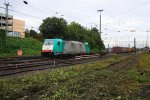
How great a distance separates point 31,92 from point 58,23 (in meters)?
61.2

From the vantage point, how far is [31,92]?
12914mm

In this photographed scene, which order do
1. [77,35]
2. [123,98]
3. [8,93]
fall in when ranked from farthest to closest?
[77,35] → [8,93] → [123,98]

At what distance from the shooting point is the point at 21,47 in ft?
209

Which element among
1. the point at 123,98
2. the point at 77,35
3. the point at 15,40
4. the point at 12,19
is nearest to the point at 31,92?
the point at 123,98

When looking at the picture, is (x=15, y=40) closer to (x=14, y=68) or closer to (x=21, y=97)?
(x=14, y=68)

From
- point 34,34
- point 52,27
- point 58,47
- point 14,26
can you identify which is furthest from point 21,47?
point 14,26

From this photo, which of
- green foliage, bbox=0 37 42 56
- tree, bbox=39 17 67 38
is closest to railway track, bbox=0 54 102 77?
green foliage, bbox=0 37 42 56

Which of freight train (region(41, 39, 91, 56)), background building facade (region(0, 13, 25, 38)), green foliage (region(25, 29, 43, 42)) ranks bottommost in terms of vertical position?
freight train (region(41, 39, 91, 56))

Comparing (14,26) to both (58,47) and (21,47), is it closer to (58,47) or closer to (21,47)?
(21,47)

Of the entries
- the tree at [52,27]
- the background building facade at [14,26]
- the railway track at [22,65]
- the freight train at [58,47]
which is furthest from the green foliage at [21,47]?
the background building facade at [14,26]

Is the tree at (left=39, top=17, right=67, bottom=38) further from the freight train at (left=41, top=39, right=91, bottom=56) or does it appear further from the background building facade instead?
the background building facade

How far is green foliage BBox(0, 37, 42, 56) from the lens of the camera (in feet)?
182

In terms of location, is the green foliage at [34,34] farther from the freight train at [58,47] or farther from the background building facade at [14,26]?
the freight train at [58,47]

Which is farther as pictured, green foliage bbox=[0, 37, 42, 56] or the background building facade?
the background building facade
